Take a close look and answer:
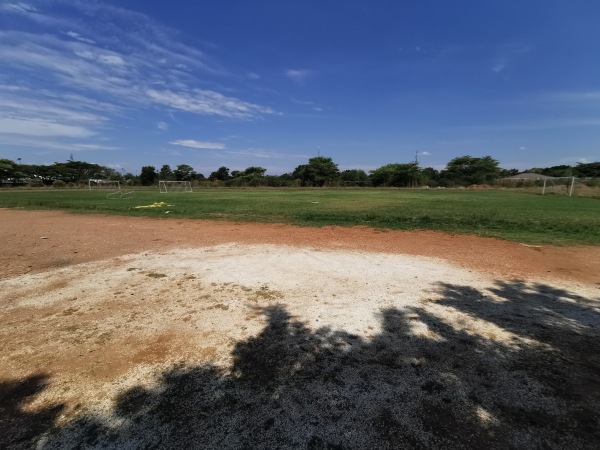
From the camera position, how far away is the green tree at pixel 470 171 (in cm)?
6562

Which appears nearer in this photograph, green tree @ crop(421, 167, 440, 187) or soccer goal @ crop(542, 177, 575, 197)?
soccer goal @ crop(542, 177, 575, 197)

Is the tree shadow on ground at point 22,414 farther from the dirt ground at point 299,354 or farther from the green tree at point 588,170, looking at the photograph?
the green tree at point 588,170

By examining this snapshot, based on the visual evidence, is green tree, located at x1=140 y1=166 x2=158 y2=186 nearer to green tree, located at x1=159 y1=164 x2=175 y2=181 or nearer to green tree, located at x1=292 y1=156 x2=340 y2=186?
green tree, located at x1=159 y1=164 x2=175 y2=181

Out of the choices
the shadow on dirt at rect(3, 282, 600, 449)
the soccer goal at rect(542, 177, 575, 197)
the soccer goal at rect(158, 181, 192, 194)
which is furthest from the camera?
the soccer goal at rect(158, 181, 192, 194)

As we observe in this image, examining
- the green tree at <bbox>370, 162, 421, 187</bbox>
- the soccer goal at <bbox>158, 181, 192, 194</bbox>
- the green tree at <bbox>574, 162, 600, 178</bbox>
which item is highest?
the green tree at <bbox>574, 162, 600, 178</bbox>

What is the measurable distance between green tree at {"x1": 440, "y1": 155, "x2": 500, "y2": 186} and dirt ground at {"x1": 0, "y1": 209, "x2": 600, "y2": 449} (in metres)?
66.4

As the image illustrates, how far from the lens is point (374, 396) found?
250 cm

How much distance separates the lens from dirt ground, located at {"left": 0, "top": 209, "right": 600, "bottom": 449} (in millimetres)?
2180

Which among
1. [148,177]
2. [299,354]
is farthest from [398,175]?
[299,354]

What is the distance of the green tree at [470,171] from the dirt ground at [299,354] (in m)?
66.4

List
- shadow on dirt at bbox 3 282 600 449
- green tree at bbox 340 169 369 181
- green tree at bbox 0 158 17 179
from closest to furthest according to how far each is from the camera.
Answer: shadow on dirt at bbox 3 282 600 449
green tree at bbox 0 158 17 179
green tree at bbox 340 169 369 181

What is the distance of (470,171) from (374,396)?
255 ft

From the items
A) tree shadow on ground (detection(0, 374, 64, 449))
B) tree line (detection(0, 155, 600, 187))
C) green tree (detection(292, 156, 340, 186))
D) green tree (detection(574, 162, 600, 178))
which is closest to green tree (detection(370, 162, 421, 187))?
tree line (detection(0, 155, 600, 187))

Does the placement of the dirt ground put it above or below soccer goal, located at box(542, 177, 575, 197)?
below
